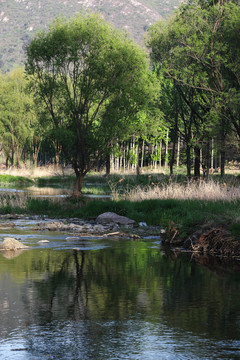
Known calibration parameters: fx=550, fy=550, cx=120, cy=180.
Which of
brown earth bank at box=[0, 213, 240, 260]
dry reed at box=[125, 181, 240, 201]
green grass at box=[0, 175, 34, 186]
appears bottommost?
brown earth bank at box=[0, 213, 240, 260]

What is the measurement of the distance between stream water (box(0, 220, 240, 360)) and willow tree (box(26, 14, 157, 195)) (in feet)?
68.0

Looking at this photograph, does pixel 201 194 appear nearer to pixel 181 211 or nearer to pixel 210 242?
pixel 181 211

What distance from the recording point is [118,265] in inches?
513

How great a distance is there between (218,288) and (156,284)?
1.21m

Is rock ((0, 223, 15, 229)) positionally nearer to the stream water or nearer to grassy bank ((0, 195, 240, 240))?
grassy bank ((0, 195, 240, 240))

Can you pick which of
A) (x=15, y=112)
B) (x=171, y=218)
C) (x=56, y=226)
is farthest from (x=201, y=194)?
(x=15, y=112)

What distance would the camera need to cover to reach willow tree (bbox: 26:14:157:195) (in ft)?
113

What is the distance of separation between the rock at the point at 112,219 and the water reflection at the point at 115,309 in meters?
8.08

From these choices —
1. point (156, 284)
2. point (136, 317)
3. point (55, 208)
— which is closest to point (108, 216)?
point (55, 208)

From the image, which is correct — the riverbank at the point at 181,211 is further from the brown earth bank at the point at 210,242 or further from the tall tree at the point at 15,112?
the tall tree at the point at 15,112

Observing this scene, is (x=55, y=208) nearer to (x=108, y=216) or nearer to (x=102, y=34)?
(x=108, y=216)

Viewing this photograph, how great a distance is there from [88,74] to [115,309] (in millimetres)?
27246

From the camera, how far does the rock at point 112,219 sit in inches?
871

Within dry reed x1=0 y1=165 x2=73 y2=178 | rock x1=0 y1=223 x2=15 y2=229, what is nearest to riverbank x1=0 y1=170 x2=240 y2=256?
rock x1=0 y1=223 x2=15 y2=229
